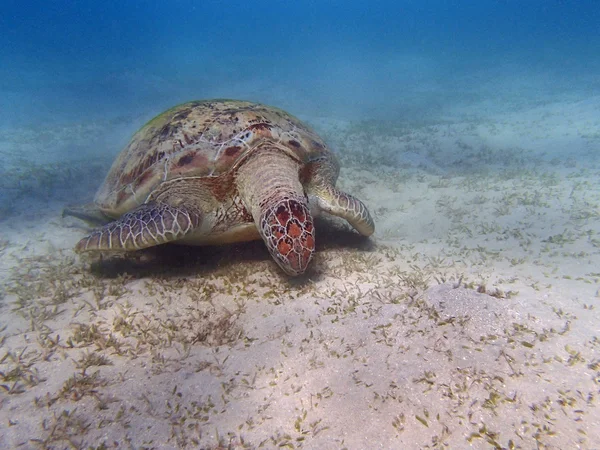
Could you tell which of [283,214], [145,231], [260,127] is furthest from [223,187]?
[283,214]

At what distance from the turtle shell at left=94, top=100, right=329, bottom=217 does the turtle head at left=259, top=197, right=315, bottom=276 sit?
3.70 ft

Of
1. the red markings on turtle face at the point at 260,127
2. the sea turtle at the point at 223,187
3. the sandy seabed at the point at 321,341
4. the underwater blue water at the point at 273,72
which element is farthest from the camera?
the underwater blue water at the point at 273,72

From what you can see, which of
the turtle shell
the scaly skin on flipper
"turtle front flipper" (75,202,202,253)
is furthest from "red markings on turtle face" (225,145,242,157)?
the scaly skin on flipper

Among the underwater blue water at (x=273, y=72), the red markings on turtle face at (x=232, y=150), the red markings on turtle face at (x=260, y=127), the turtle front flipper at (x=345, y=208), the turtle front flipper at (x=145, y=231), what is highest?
the underwater blue water at (x=273, y=72)

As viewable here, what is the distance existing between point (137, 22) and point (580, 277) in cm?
11247

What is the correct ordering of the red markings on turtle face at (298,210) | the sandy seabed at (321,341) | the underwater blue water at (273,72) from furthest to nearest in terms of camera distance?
the underwater blue water at (273,72)
the red markings on turtle face at (298,210)
the sandy seabed at (321,341)

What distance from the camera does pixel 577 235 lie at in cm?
455

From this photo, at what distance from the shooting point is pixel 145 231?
11.8ft

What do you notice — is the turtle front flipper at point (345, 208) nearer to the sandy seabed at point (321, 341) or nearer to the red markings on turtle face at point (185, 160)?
the sandy seabed at point (321, 341)

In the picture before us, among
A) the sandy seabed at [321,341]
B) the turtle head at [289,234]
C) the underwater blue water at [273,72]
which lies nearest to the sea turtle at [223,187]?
the turtle head at [289,234]

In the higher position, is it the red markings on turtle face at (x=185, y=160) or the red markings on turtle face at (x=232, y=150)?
the red markings on turtle face at (x=232, y=150)

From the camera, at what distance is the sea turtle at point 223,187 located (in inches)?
139

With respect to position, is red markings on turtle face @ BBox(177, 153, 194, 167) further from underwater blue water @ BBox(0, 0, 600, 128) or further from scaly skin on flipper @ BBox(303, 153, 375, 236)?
underwater blue water @ BBox(0, 0, 600, 128)

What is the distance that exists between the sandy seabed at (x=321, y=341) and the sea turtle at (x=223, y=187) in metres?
0.49
